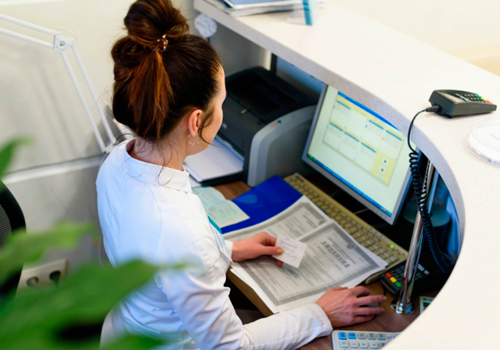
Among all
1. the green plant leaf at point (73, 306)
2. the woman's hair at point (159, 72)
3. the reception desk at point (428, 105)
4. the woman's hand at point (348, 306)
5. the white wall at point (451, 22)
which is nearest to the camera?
the green plant leaf at point (73, 306)

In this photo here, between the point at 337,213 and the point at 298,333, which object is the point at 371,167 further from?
the point at 298,333

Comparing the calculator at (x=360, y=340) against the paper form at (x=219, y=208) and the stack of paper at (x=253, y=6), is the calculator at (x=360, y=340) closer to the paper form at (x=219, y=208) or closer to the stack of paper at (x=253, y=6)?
the paper form at (x=219, y=208)

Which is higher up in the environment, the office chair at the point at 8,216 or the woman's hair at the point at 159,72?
the woman's hair at the point at 159,72

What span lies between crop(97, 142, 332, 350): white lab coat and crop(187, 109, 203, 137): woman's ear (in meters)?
0.10

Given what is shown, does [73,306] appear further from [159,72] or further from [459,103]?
[459,103]

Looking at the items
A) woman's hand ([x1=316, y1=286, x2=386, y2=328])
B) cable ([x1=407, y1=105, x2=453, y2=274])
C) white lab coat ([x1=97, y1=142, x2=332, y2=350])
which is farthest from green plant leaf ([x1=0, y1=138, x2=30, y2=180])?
woman's hand ([x1=316, y1=286, x2=386, y2=328])

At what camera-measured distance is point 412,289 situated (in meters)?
1.15

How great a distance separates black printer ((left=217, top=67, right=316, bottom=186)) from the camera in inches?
61.6

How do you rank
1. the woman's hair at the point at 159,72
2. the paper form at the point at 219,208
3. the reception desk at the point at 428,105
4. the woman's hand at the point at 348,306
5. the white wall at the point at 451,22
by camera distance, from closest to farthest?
the reception desk at the point at 428,105
the woman's hair at the point at 159,72
the woman's hand at the point at 348,306
the paper form at the point at 219,208
the white wall at the point at 451,22

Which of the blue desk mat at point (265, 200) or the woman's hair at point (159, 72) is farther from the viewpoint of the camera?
the blue desk mat at point (265, 200)

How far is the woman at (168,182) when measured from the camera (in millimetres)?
905

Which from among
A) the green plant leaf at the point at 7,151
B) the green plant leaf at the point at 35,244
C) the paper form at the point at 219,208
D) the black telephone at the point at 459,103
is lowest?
the paper form at the point at 219,208

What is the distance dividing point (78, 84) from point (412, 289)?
123 centimetres

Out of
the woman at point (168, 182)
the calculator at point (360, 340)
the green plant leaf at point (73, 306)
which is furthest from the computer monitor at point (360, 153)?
the green plant leaf at point (73, 306)
